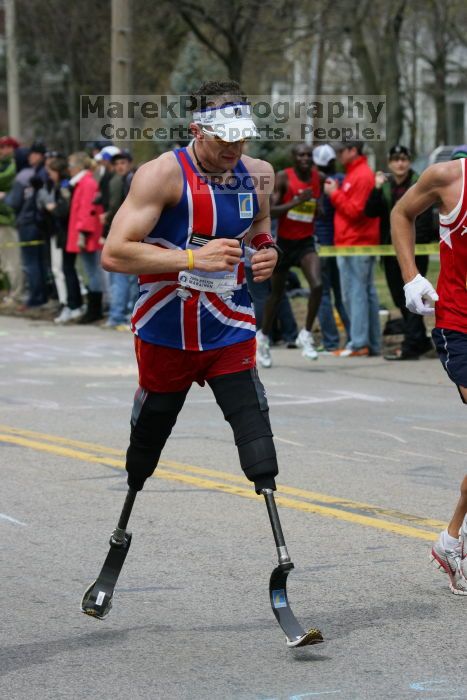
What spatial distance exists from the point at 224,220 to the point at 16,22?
35.1 meters

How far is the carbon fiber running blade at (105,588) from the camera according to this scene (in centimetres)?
527

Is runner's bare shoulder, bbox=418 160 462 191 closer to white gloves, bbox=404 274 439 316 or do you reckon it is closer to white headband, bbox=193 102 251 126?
white gloves, bbox=404 274 439 316

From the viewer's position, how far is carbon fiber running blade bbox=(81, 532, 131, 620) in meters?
5.27

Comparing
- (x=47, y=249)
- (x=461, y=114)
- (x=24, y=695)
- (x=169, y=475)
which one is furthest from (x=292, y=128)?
(x=24, y=695)

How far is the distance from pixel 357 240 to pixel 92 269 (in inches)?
180

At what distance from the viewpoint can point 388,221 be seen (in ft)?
46.8

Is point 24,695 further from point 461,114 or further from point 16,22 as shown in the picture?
point 461,114

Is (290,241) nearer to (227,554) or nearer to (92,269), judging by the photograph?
(92,269)

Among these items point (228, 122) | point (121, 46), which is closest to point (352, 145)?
point (121, 46)

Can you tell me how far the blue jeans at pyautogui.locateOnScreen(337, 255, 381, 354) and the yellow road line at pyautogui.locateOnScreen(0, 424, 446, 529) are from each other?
17.8 ft

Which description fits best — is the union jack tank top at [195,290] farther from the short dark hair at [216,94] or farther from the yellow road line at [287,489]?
the yellow road line at [287,489]

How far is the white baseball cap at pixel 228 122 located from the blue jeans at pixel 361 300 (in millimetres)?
9208

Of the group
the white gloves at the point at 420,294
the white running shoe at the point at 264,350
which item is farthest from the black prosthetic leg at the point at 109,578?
the white running shoe at the point at 264,350

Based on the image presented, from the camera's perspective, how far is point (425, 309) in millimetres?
5770
